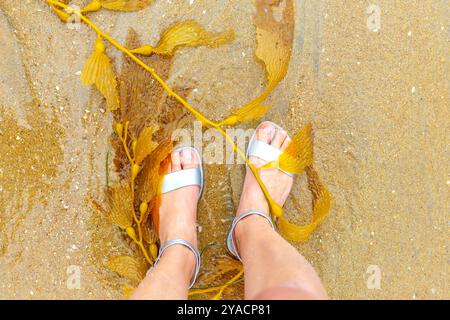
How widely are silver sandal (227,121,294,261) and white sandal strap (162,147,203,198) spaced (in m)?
0.15

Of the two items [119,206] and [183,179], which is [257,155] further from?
[119,206]

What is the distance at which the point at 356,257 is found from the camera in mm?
1184

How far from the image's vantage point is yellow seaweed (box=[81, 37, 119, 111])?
44.5 inches

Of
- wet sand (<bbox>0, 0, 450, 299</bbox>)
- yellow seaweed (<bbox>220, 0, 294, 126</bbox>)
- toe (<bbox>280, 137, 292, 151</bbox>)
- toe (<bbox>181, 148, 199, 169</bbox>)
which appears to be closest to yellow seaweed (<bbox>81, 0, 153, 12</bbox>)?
wet sand (<bbox>0, 0, 450, 299</bbox>)

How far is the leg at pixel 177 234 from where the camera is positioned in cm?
96

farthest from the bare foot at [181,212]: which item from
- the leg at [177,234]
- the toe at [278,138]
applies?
the toe at [278,138]

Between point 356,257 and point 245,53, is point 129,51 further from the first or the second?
point 356,257

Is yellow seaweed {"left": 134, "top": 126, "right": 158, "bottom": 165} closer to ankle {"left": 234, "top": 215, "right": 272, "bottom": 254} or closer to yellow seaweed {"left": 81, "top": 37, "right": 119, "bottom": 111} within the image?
yellow seaweed {"left": 81, "top": 37, "right": 119, "bottom": 111}

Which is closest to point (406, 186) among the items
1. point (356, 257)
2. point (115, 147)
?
point (356, 257)

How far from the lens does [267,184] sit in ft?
3.95

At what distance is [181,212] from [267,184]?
260mm

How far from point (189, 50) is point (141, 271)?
63cm

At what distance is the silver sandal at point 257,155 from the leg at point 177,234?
0.10m

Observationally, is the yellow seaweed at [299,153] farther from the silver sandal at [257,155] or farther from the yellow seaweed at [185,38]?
the yellow seaweed at [185,38]
